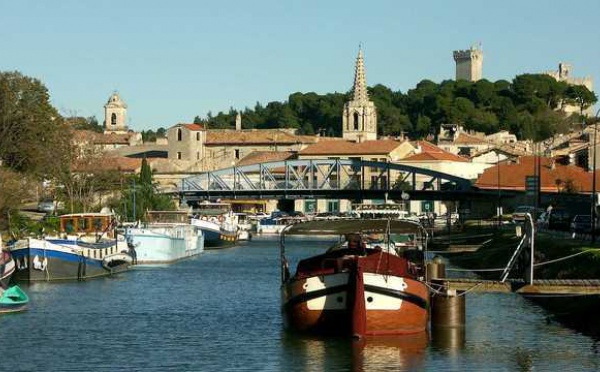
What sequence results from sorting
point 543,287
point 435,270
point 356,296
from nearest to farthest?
point 356,296 < point 543,287 < point 435,270

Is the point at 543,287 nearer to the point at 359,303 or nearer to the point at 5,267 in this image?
the point at 359,303

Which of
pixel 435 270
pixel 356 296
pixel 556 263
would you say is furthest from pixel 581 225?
pixel 356 296

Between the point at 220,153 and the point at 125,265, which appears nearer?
the point at 125,265

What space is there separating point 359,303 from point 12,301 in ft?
42.6

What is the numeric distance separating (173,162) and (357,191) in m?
64.1

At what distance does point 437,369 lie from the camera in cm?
3244

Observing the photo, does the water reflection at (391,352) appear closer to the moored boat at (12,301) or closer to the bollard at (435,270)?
the bollard at (435,270)

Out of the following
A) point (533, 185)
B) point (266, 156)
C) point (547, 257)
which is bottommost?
point (547, 257)

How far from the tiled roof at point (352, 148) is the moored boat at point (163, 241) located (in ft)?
256

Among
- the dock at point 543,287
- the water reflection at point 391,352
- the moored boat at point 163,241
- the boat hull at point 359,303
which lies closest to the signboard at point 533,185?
the moored boat at point 163,241

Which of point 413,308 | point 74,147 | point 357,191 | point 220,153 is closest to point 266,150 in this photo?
point 220,153

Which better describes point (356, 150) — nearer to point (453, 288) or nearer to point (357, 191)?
point (357, 191)

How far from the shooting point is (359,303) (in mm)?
34812

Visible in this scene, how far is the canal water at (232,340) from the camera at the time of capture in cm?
3312
